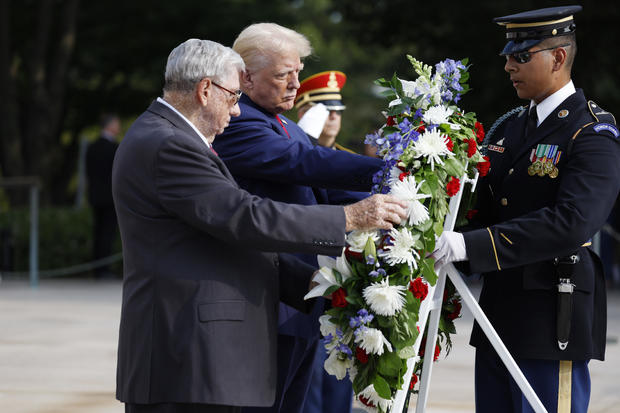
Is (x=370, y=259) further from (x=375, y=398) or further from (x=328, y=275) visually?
(x=375, y=398)

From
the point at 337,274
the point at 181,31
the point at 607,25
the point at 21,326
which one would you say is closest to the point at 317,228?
the point at 337,274

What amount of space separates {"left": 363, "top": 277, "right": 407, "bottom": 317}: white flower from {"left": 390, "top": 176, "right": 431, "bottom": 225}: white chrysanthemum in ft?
0.76

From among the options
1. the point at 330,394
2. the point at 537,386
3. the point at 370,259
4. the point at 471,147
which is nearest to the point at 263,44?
the point at 471,147

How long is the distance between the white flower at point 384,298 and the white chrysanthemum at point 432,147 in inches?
16.9

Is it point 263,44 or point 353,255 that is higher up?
point 263,44

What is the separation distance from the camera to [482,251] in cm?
331

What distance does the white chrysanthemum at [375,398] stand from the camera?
319 cm

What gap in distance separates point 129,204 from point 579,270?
5.38ft

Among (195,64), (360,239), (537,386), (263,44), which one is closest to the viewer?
(195,64)

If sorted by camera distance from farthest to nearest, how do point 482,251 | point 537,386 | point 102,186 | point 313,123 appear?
point 102,186
point 313,123
point 537,386
point 482,251

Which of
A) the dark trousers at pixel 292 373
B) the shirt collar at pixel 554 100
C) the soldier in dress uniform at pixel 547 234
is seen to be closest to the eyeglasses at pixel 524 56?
the soldier in dress uniform at pixel 547 234

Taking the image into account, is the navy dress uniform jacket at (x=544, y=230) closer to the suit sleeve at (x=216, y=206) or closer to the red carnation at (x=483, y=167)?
the red carnation at (x=483, y=167)

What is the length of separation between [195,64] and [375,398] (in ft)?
4.22

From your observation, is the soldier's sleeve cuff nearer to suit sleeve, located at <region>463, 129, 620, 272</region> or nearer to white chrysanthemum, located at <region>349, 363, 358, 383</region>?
suit sleeve, located at <region>463, 129, 620, 272</region>
